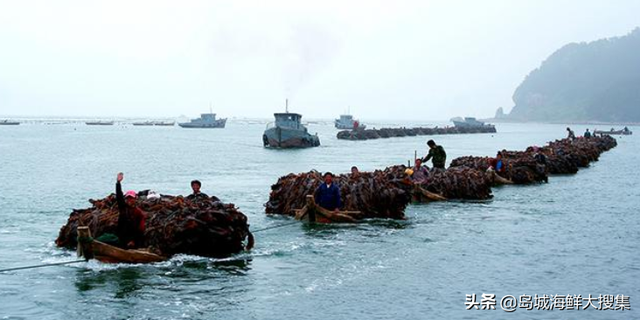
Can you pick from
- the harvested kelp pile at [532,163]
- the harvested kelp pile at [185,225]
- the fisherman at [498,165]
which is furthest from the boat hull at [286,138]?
the harvested kelp pile at [185,225]

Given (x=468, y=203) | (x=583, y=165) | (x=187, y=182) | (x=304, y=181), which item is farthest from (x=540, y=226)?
(x=583, y=165)

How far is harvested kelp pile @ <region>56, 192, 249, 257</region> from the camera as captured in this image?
20672 mm

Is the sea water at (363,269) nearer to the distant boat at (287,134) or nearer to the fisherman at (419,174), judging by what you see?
the fisherman at (419,174)

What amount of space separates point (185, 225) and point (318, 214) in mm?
7832

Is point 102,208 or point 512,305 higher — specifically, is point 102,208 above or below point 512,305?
above

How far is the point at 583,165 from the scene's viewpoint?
65.1 meters

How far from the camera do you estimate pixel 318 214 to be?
2741cm

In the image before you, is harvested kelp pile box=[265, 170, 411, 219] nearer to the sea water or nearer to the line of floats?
the line of floats

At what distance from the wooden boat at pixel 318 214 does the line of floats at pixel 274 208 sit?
0.13ft

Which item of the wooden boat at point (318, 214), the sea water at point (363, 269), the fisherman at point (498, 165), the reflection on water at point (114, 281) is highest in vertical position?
the fisherman at point (498, 165)

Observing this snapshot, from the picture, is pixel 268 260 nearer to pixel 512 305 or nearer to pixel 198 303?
pixel 198 303

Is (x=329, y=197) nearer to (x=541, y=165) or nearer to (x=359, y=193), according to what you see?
(x=359, y=193)

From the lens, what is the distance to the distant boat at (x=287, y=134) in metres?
96.4

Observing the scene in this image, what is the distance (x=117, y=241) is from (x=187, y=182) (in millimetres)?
29869
